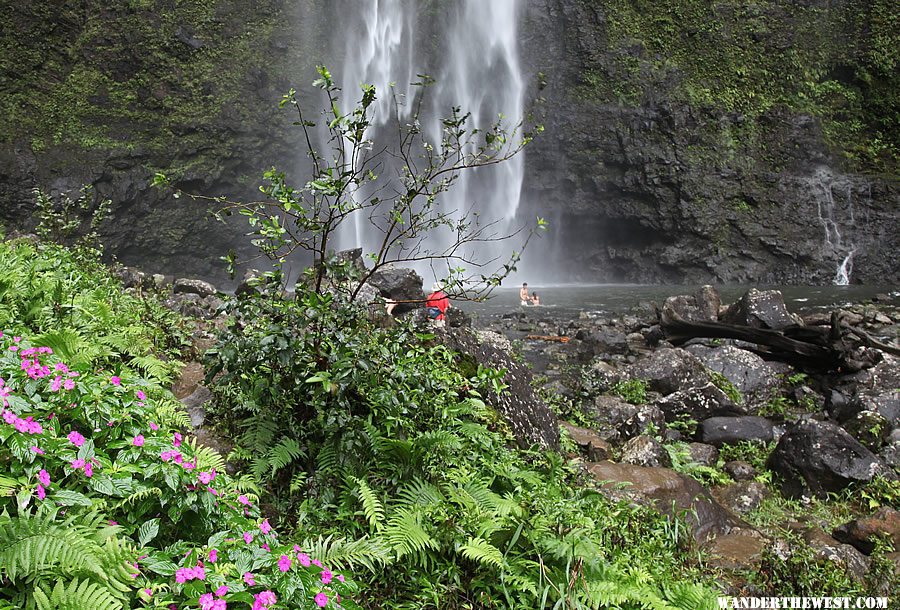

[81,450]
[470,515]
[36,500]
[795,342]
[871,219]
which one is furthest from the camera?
[871,219]

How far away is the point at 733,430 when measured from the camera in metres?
6.88

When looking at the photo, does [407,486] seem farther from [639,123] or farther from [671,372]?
[639,123]

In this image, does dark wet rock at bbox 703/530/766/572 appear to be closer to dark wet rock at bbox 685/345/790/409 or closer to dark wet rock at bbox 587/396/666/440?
dark wet rock at bbox 587/396/666/440

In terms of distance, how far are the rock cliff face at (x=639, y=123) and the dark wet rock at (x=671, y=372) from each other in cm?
2405

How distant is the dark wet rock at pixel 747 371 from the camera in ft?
28.4

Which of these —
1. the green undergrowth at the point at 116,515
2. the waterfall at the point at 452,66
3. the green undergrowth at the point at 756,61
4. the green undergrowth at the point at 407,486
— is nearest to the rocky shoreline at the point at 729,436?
the green undergrowth at the point at 407,486

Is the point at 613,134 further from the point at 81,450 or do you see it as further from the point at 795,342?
the point at 81,450

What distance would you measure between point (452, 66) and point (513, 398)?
31.6 metres

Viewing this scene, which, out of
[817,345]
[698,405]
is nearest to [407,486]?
[698,405]

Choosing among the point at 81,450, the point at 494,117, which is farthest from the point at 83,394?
the point at 494,117

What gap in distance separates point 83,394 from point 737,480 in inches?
239

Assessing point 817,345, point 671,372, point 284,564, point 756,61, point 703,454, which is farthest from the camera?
point 756,61

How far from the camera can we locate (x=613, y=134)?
32500 mm

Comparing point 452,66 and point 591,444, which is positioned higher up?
point 452,66
